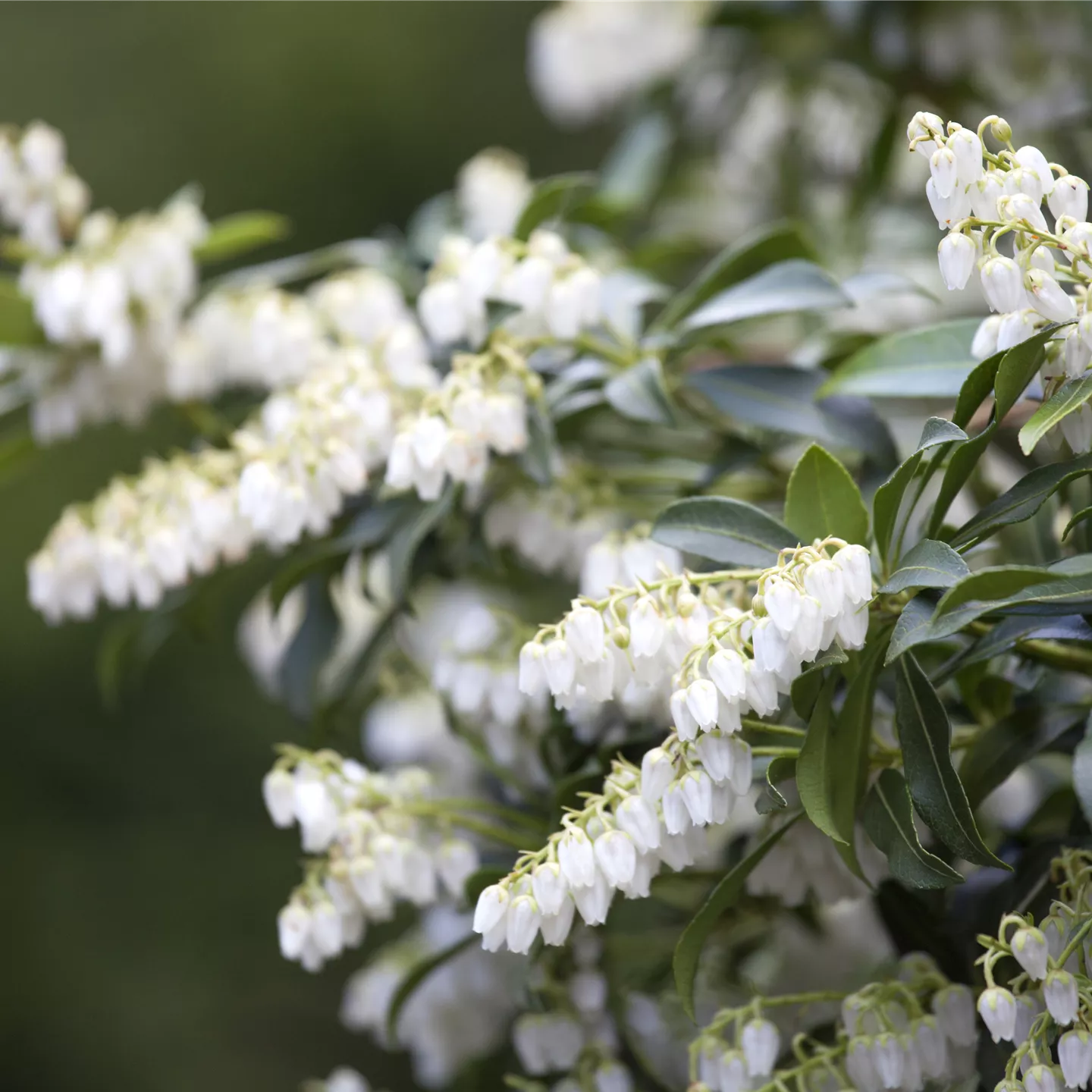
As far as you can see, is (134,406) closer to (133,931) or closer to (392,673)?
(392,673)

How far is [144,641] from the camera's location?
96cm

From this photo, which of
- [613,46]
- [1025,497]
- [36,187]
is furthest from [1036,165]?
[613,46]

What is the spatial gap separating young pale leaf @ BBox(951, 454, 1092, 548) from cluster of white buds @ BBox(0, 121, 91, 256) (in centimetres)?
78

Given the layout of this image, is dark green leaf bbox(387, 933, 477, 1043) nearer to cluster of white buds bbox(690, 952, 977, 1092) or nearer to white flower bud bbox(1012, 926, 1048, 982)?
cluster of white buds bbox(690, 952, 977, 1092)

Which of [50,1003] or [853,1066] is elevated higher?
[853,1066]

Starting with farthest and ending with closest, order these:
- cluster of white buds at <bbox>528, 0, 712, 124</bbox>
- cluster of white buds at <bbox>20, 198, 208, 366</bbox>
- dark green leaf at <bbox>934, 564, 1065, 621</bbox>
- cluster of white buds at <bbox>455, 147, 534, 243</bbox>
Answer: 1. cluster of white buds at <bbox>528, 0, 712, 124</bbox>
2. cluster of white buds at <bbox>455, 147, 534, 243</bbox>
3. cluster of white buds at <bbox>20, 198, 208, 366</bbox>
4. dark green leaf at <bbox>934, 564, 1065, 621</bbox>

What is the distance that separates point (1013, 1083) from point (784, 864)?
209 mm

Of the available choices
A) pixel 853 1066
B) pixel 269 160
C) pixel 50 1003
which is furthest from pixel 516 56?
pixel 853 1066

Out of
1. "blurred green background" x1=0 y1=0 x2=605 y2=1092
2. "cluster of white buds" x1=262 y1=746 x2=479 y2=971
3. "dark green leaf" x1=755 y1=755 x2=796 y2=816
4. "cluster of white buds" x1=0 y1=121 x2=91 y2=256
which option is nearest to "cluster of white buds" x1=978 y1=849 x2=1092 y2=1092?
"dark green leaf" x1=755 y1=755 x2=796 y2=816

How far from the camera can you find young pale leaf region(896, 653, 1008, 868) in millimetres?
571

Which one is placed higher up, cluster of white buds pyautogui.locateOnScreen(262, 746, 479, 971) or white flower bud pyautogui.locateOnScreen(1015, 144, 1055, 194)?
white flower bud pyautogui.locateOnScreen(1015, 144, 1055, 194)

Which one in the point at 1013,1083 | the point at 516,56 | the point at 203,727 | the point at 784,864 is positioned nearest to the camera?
the point at 1013,1083

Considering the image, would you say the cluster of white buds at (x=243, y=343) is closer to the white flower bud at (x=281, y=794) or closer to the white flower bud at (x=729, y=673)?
the white flower bud at (x=281, y=794)

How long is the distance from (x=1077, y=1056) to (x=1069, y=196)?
41 centimetres
